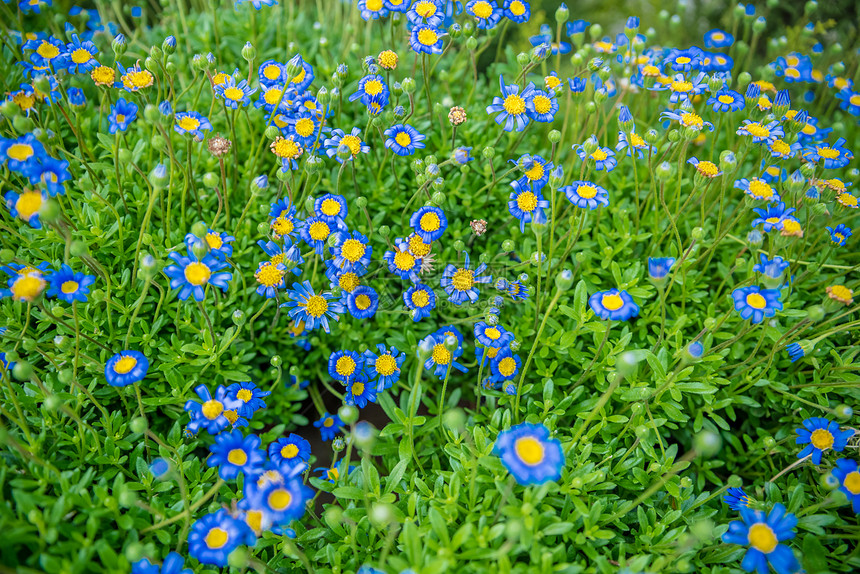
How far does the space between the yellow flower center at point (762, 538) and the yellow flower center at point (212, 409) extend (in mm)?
1477

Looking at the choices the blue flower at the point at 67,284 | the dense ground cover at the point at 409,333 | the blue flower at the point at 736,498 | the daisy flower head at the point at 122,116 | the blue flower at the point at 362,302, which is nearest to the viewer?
the dense ground cover at the point at 409,333

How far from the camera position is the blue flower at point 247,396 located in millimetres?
1692

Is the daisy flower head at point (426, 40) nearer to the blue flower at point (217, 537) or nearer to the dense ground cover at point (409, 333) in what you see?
the dense ground cover at point (409, 333)

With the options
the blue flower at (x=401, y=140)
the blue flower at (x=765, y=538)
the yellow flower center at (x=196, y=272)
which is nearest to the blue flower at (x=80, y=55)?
the yellow flower center at (x=196, y=272)

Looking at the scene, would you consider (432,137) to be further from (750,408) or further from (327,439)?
(750,408)

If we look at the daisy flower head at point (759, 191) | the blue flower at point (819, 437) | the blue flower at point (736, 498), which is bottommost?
the blue flower at point (736, 498)

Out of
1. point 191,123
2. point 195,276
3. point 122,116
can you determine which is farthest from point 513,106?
point 122,116

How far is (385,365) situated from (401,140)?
83 cm

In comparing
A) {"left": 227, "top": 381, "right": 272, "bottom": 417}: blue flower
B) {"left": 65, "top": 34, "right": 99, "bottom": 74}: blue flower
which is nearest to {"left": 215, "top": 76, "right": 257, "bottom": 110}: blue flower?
{"left": 65, "top": 34, "right": 99, "bottom": 74}: blue flower

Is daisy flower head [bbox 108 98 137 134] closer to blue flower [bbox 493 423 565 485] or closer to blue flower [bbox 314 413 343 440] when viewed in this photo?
blue flower [bbox 314 413 343 440]

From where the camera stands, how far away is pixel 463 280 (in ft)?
6.40

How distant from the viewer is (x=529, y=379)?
2016mm

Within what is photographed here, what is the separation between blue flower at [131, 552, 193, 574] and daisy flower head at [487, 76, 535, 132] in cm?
167

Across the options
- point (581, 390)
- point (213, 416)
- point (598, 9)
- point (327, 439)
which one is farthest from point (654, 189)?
point (598, 9)
